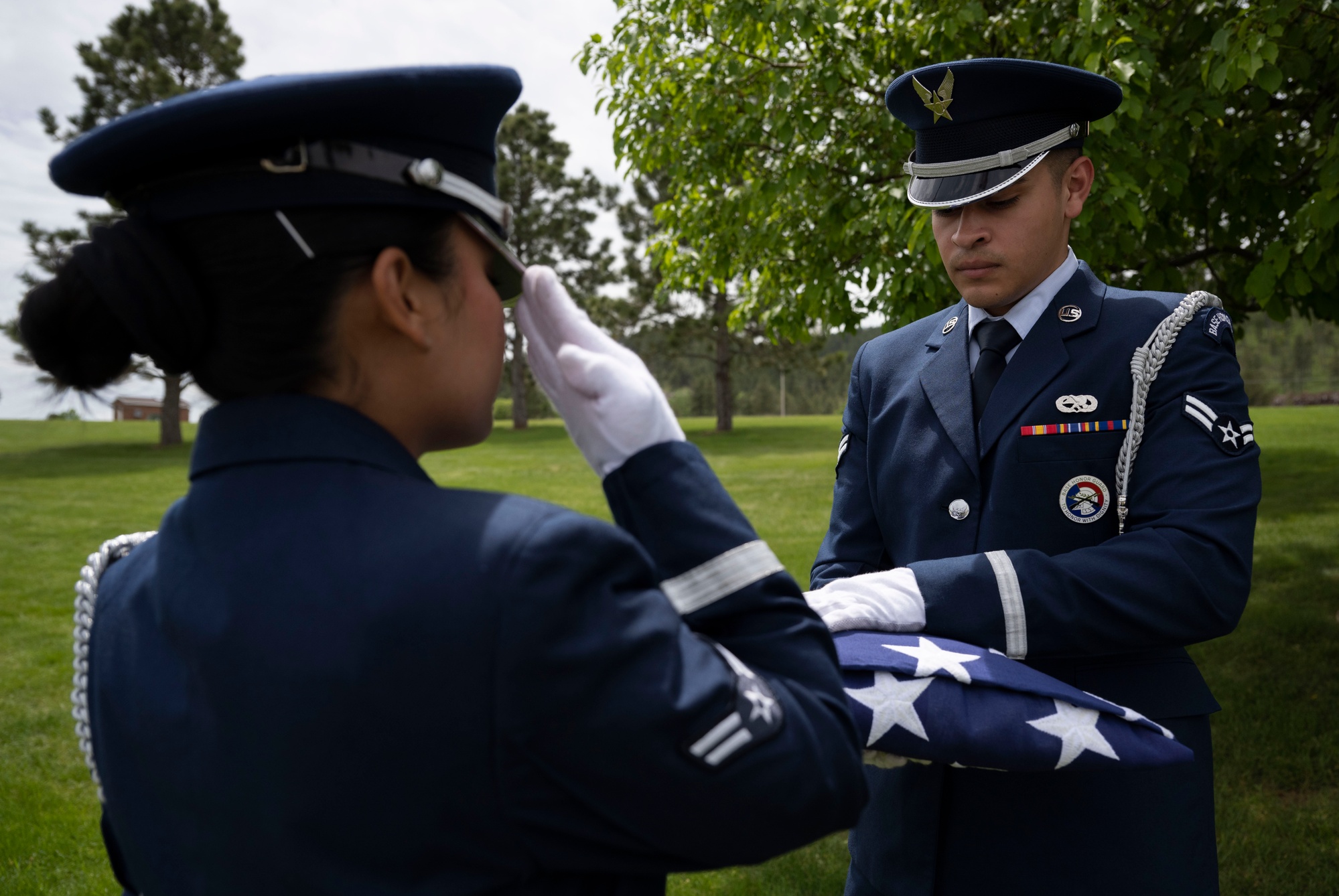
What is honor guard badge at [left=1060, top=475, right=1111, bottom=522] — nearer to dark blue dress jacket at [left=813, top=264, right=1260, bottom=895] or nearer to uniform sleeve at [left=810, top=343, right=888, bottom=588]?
dark blue dress jacket at [left=813, top=264, right=1260, bottom=895]

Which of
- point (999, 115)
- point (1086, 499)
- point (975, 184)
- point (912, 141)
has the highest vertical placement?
point (912, 141)

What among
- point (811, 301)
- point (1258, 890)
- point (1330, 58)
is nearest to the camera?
point (1258, 890)

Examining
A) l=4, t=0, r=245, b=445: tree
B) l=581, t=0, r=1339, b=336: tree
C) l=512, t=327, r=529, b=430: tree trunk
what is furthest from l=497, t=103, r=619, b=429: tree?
l=581, t=0, r=1339, b=336: tree

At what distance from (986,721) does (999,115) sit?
1433mm

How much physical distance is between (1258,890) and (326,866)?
445 cm

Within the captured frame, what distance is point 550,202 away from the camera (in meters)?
39.9

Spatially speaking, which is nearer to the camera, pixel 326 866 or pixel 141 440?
pixel 326 866

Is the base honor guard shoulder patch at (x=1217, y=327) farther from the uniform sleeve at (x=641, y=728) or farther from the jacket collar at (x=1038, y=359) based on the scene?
the uniform sleeve at (x=641, y=728)

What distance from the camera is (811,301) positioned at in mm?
6430

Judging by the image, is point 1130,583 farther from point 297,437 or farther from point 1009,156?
point 297,437

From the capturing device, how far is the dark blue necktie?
7.19ft

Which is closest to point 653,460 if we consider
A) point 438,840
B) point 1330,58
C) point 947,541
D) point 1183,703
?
point 438,840

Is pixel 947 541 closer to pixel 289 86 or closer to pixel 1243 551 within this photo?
pixel 1243 551

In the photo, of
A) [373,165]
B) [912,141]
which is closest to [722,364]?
[912,141]
